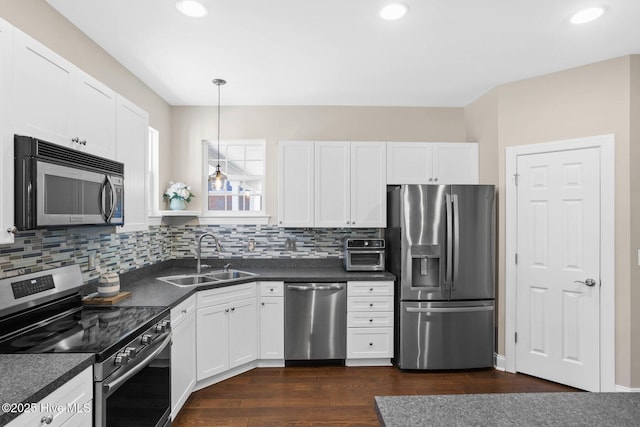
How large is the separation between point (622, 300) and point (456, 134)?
228cm

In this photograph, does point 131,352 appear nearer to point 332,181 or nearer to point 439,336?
point 332,181

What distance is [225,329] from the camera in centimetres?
305

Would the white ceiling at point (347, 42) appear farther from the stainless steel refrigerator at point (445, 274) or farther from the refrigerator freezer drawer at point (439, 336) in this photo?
the refrigerator freezer drawer at point (439, 336)

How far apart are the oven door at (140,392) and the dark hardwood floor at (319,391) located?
541 millimetres

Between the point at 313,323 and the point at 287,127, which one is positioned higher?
the point at 287,127

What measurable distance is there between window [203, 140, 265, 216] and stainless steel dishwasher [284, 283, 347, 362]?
1.22 metres

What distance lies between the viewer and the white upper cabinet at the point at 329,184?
3.68m

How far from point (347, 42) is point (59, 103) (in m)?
1.89

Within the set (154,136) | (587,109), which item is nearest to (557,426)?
(587,109)

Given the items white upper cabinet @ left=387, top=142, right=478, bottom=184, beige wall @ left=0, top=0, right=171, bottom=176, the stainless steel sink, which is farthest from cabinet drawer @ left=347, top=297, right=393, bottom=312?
beige wall @ left=0, top=0, right=171, bottom=176

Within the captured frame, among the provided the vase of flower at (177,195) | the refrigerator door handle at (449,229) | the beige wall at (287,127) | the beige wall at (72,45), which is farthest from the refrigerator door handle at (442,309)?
the beige wall at (72,45)

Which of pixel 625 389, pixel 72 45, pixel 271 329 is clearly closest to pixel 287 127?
pixel 72 45

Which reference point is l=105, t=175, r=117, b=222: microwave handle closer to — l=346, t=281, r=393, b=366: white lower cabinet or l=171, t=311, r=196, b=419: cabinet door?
l=171, t=311, r=196, b=419: cabinet door

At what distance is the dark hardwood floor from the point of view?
8.34 feet
